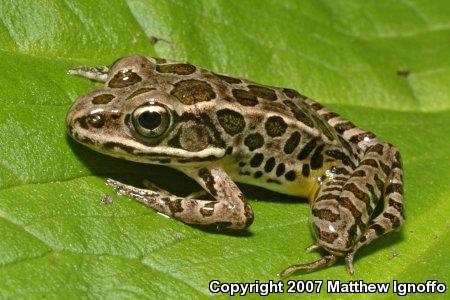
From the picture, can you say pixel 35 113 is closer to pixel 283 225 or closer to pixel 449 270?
pixel 283 225

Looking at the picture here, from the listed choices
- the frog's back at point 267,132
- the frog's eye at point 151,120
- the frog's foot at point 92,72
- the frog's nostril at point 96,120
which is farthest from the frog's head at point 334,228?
the frog's foot at point 92,72

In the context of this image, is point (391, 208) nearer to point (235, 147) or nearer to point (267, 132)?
point (267, 132)

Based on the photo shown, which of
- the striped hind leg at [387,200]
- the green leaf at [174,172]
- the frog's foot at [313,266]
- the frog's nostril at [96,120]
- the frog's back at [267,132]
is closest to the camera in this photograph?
the green leaf at [174,172]

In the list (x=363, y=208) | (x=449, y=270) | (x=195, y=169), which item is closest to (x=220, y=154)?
(x=195, y=169)

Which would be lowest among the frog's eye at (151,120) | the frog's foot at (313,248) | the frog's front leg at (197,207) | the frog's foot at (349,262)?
the frog's foot at (349,262)

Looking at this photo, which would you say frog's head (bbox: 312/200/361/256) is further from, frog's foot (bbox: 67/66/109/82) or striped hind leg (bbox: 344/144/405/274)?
frog's foot (bbox: 67/66/109/82)

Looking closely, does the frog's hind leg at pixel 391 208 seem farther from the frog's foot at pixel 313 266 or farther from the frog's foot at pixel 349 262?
the frog's foot at pixel 313 266
